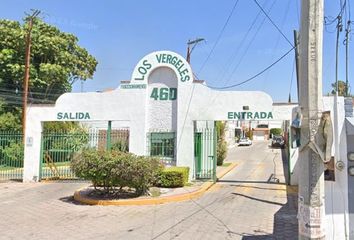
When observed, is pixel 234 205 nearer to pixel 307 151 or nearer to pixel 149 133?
pixel 149 133

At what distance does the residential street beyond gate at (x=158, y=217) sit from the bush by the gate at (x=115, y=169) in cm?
101

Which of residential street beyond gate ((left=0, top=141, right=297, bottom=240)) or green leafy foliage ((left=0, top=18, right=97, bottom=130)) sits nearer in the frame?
residential street beyond gate ((left=0, top=141, right=297, bottom=240))

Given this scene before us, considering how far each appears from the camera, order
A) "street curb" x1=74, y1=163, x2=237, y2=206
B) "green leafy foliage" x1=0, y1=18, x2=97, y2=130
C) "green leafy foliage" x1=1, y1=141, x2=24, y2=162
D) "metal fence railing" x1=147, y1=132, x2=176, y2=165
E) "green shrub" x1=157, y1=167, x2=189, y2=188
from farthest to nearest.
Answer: "green leafy foliage" x1=0, y1=18, x2=97, y2=130, "green leafy foliage" x1=1, y1=141, x2=24, y2=162, "metal fence railing" x1=147, y1=132, x2=176, y2=165, "green shrub" x1=157, y1=167, x2=189, y2=188, "street curb" x1=74, y1=163, x2=237, y2=206

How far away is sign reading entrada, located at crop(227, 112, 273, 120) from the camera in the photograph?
1722 centimetres

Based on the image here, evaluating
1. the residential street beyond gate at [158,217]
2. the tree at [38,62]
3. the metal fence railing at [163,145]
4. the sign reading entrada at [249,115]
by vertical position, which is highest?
the tree at [38,62]

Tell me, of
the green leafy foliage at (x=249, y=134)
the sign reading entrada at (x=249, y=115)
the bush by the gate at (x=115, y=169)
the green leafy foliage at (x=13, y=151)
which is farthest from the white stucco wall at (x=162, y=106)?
the green leafy foliage at (x=249, y=134)

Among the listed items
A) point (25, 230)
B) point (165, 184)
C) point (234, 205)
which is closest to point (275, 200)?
point (234, 205)

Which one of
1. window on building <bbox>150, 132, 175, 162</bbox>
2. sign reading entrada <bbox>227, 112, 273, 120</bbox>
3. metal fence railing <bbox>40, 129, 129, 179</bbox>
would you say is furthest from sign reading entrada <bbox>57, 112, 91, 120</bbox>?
sign reading entrada <bbox>227, 112, 273, 120</bbox>

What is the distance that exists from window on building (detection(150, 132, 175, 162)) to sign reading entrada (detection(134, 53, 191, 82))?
259 cm

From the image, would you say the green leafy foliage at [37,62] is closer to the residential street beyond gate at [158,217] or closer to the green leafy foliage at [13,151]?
the green leafy foliage at [13,151]

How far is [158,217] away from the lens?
11008mm

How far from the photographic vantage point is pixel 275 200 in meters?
13.8

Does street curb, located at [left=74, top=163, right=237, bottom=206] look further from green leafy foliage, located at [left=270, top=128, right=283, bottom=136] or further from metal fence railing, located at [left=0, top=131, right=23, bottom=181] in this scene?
green leafy foliage, located at [left=270, top=128, right=283, bottom=136]

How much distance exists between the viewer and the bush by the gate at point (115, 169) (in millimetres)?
13148
